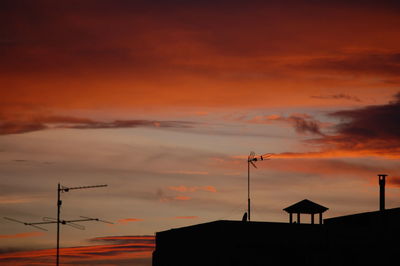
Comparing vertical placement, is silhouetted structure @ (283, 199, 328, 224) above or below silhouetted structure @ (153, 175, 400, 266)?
above

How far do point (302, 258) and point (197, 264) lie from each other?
13.4 m

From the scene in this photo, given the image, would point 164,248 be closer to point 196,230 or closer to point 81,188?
point 196,230

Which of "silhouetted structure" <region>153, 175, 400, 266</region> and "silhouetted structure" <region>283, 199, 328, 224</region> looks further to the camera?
"silhouetted structure" <region>283, 199, 328, 224</region>

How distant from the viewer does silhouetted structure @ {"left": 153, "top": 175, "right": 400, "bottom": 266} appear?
77.8 m

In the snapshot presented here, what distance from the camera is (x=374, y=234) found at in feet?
257

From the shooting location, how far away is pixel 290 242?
3462 inches

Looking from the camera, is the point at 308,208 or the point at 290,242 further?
the point at 308,208

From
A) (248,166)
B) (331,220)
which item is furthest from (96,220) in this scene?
(331,220)

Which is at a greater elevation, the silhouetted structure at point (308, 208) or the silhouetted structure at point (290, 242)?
the silhouetted structure at point (308, 208)

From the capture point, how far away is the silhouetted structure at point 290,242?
255ft

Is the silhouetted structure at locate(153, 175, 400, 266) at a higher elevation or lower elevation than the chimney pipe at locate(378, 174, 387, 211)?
lower

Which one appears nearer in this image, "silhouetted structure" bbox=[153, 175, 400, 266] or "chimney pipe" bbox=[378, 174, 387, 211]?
"silhouetted structure" bbox=[153, 175, 400, 266]

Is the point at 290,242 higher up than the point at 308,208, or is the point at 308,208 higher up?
the point at 308,208

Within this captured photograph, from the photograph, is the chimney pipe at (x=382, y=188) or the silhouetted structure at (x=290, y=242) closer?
the silhouetted structure at (x=290, y=242)
